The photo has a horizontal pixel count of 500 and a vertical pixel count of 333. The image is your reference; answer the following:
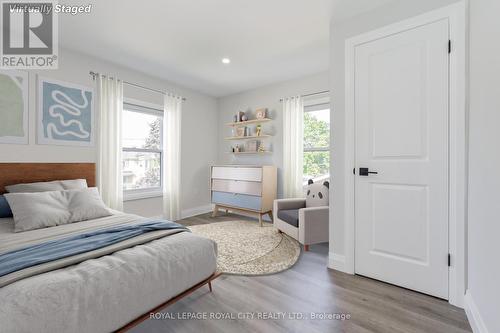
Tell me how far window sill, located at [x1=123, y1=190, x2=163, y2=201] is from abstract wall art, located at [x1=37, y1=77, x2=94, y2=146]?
0.94 metres

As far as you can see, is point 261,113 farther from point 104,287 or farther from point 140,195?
point 104,287

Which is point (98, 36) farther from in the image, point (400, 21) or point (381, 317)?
point (381, 317)

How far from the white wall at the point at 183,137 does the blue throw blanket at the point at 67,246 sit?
181 centimetres

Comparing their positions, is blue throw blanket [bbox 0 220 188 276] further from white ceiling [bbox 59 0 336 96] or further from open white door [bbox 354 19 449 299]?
white ceiling [bbox 59 0 336 96]

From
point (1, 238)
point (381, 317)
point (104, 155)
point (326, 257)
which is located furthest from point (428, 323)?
point (104, 155)

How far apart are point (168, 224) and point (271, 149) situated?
2.70 metres

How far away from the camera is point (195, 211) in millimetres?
4645

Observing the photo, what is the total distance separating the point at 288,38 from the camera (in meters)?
2.71

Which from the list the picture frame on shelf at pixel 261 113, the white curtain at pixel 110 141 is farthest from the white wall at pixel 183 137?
the picture frame on shelf at pixel 261 113

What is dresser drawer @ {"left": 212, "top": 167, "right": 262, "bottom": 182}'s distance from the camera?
3.87 meters

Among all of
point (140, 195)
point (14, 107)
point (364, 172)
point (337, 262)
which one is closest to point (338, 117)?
point (364, 172)

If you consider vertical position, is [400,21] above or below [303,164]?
above

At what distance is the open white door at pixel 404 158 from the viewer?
5.90 feet

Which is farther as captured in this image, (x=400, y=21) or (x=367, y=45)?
(x=367, y=45)
